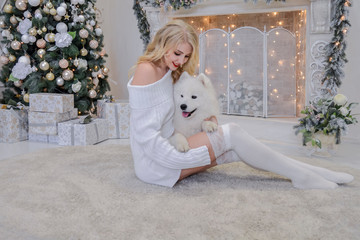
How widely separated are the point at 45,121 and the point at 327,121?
264 centimetres

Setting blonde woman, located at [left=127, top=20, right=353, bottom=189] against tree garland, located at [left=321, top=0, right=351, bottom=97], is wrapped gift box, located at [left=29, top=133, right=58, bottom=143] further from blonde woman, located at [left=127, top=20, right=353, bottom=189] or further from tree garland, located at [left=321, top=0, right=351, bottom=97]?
tree garland, located at [left=321, top=0, right=351, bottom=97]

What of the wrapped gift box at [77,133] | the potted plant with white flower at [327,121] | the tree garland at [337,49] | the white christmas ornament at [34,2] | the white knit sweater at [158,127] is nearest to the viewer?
the white knit sweater at [158,127]

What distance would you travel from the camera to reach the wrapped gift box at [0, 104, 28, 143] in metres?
3.34

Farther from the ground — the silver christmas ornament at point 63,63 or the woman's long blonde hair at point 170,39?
the silver christmas ornament at point 63,63

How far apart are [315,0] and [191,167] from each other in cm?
251

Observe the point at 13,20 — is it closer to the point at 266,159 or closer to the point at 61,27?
the point at 61,27

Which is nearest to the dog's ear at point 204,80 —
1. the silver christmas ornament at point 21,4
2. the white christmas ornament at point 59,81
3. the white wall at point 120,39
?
the white christmas ornament at point 59,81

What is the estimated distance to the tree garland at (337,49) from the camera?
3.12 meters

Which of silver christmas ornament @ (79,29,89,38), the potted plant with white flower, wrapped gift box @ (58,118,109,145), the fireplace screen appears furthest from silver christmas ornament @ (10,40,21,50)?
the potted plant with white flower

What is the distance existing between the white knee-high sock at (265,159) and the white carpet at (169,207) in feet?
0.20

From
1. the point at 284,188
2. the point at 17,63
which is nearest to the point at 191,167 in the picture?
the point at 284,188

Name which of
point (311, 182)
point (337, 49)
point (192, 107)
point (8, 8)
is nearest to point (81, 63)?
point (8, 8)

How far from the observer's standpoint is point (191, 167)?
1.78 m

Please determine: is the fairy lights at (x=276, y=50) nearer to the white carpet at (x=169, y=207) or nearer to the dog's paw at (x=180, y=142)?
the white carpet at (x=169, y=207)
